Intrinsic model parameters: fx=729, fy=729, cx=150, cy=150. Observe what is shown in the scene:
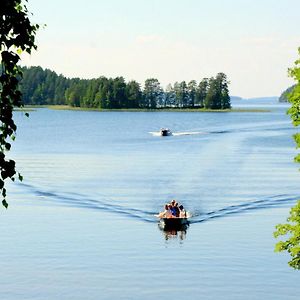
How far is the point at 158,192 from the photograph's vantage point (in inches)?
3265

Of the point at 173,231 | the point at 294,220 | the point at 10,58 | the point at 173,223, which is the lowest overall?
the point at 173,231

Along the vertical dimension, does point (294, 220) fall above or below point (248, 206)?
above

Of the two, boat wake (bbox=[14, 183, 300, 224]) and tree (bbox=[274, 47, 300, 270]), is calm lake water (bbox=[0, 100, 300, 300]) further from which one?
tree (bbox=[274, 47, 300, 270])

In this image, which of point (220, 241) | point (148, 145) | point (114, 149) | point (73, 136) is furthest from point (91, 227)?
point (73, 136)

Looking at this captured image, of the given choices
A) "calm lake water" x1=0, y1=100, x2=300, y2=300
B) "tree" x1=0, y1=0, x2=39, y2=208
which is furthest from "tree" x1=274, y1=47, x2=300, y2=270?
"tree" x1=0, y1=0, x2=39, y2=208

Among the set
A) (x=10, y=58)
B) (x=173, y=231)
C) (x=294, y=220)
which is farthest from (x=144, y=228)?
(x=10, y=58)

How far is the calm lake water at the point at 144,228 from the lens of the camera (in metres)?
41.7

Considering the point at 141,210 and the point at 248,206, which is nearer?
the point at 141,210

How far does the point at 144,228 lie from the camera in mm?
61312

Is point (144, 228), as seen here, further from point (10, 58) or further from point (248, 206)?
point (10, 58)

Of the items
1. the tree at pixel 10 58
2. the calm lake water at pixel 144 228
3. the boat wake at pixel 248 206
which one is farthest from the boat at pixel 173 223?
the tree at pixel 10 58

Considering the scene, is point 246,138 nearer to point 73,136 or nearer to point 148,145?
point 148,145

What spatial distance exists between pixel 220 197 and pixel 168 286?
3804cm

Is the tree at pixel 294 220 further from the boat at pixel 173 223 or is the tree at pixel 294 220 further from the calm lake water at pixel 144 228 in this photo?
the boat at pixel 173 223
